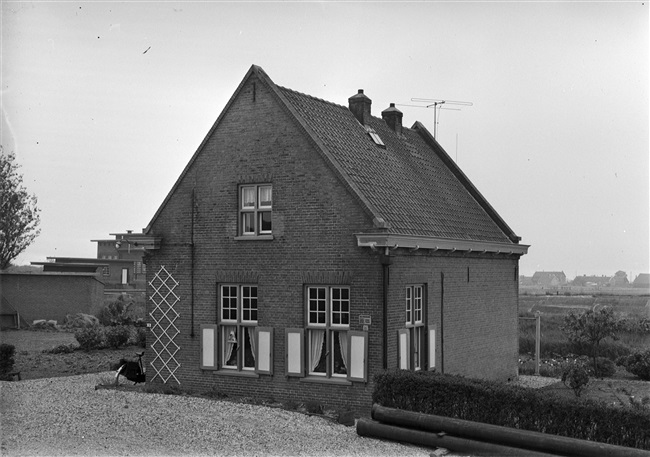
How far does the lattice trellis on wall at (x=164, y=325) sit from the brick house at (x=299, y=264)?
44 mm

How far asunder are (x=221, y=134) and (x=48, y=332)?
25777 millimetres

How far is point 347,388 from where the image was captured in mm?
20312

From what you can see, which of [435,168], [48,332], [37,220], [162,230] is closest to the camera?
[162,230]

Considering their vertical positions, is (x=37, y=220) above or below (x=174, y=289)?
above

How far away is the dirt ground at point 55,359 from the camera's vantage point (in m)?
27.8

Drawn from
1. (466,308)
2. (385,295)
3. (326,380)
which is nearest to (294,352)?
(326,380)

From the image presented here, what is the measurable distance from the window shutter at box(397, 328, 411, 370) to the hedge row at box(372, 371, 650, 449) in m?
2.37

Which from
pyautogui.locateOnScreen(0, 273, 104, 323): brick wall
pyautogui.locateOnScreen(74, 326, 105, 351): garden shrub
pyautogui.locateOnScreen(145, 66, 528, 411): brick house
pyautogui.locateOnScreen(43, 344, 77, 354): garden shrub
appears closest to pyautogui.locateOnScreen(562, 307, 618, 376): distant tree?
pyautogui.locateOnScreen(145, 66, 528, 411): brick house

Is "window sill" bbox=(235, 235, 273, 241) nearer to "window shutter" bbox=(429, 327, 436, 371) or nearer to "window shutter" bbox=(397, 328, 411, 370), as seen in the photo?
"window shutter" bbox=(397, 328, 411, 370)

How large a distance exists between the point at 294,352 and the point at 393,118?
11056 millimetres

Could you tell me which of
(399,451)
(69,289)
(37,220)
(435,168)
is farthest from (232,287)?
(37,220)

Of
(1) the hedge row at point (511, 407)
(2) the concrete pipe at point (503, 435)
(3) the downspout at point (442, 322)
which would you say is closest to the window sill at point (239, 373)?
(1) the hedge row at point (511, 407)

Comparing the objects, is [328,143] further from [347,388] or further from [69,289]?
[69,289]

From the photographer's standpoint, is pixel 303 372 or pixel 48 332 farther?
pixel 48 332
